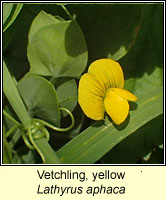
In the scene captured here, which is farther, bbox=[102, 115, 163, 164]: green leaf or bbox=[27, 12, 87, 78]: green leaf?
bbox=[102, 115, 163, 164]: green leaf

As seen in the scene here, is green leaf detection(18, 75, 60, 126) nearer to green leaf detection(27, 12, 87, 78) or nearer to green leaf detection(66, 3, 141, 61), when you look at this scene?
green leaf detection(27, 12, 87, 78)

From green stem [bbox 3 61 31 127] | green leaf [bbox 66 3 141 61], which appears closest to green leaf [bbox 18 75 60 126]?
green stem [bbox 3 61 31 127]

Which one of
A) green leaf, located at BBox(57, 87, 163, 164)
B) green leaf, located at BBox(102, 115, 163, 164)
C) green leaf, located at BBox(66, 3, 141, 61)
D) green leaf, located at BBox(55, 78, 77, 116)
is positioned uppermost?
green leaf, located at BBox(66, 3, 141, 61)

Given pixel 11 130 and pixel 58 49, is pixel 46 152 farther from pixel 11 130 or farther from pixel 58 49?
pixel 58 49

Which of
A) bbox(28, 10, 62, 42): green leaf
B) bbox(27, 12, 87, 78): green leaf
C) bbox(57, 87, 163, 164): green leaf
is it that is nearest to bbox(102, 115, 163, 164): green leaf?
bbox(57, 87, 163, 164): green leaf

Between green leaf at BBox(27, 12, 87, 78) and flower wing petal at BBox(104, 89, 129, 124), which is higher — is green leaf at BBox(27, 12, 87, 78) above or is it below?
above

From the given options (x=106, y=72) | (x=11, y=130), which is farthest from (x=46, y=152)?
(x=106, y=72)

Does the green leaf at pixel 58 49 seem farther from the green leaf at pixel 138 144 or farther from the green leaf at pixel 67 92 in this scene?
the green leaf at pixel 138 144
